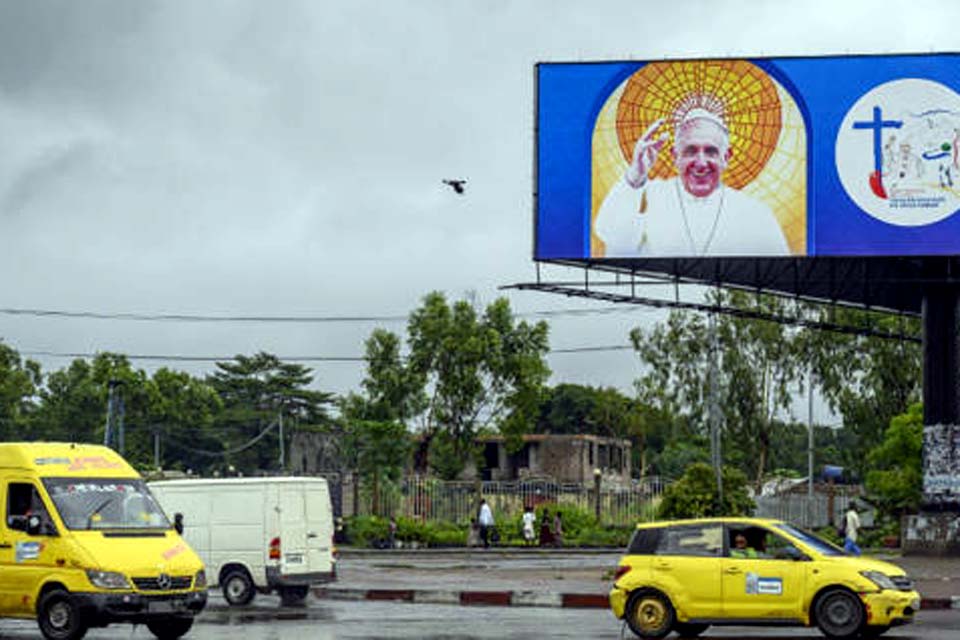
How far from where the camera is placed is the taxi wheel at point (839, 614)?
19219mm

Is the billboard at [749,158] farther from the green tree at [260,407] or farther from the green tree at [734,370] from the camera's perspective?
the green tree at [260,407]

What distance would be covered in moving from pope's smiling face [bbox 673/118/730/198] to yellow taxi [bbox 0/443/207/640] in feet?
71.6

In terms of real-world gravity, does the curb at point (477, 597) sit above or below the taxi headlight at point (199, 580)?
below

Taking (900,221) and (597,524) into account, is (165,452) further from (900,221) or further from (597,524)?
(900,221)

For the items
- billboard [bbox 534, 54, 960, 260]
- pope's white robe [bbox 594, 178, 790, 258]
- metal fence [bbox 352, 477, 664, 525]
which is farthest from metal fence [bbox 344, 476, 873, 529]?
billboard [bbox 534, 54, 960, 260]

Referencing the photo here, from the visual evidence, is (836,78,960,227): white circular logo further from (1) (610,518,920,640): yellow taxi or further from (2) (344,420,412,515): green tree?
(2) (344,420,412,515): green tree

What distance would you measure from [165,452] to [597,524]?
57.2 m

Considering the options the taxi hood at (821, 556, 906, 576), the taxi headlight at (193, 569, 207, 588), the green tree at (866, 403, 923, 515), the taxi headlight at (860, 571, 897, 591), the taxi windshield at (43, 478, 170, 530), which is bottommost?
the taxi headlight at (193, 569, 207, 588)

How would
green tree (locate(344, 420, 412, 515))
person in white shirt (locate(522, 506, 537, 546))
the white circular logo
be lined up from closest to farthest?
the white circular logo < person in white shirt (locate(522, 506, 537, 546)) < green tree (locate(344, 420, 412, 515))

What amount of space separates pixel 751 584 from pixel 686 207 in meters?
20.4

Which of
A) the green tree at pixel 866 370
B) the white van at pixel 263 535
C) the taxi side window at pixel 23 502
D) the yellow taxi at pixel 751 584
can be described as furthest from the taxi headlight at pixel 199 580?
the green tree at pixel 866 370

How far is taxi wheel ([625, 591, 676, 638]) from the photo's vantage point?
20.0 m

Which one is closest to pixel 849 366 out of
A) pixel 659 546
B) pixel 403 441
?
pixel 403 441

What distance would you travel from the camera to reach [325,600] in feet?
95.5
